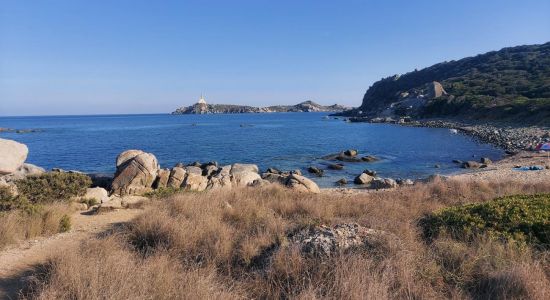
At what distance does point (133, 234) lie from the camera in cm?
786

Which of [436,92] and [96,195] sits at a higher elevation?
[436,92]

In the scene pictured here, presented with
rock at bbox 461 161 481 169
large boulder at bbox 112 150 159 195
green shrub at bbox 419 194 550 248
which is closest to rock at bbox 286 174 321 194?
large boulder at bbox 112 150 159 195

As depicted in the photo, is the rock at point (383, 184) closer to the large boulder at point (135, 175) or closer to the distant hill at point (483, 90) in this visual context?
the large boulder at point (135, 175)

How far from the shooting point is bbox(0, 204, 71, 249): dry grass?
8177 mm

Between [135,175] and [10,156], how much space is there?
→ 8.67 metres

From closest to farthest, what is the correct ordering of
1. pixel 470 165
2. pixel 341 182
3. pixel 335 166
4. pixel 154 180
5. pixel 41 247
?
1. pixel 41 247
2. pixel 154 180
3. pixel 341 182
4. pixel 470 165
5. pixel 335 166

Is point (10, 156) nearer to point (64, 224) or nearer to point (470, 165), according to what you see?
point (64, 224)

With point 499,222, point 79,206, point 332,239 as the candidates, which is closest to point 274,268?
point 332,239

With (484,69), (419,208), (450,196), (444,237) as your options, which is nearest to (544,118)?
(450,196)

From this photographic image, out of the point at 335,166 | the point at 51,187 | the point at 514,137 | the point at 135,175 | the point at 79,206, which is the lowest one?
the point at 335,166

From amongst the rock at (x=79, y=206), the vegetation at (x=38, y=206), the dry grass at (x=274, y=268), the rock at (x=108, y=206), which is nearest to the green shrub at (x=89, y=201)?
the vegetation at (x=38, y=206)

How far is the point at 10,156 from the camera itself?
452 inches

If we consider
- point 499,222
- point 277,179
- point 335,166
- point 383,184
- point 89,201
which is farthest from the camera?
point 335,166

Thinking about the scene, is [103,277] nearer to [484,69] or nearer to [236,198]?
[236,198]
